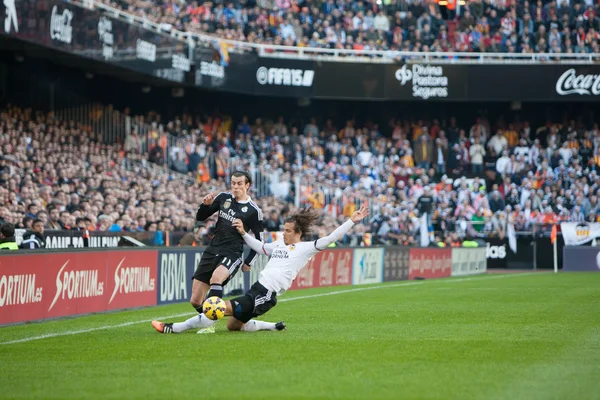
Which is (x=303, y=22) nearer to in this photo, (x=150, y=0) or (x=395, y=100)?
(x=395, y=100)

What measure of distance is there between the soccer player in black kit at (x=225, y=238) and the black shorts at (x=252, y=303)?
55 cm

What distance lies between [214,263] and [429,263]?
22.0 meters

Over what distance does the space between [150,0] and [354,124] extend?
47.7 ft

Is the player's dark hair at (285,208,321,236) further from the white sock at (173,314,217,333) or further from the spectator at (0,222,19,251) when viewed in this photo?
the spectator at (0,222,19,251)

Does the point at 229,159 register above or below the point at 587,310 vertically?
above

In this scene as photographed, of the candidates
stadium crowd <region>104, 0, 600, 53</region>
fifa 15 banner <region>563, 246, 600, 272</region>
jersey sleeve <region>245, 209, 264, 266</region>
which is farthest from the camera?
stadium crowd <region>104, 0, 600, 53</region>

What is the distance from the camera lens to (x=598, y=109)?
4822cm

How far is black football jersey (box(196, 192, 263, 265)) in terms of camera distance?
12844mm

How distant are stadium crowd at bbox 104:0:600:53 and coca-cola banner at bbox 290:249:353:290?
16439 millimetres

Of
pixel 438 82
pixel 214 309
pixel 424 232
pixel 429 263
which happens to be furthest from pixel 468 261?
pixel 214 309

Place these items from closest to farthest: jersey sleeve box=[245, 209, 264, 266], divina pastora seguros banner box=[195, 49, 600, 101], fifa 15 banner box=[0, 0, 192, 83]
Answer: jersey sleeve box=[245, 209, 264, 266] → fifa 15 banner box=[0, 0, 192, 83] → divina pastora seguros banner box=[195, 49, 600, 101]

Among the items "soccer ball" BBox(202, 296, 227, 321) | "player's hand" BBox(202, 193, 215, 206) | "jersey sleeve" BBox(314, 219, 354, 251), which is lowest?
"soccer ball" BBox(202, 296, 227, 321)

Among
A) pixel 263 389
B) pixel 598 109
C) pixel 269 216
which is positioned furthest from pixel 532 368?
pixel 598 109

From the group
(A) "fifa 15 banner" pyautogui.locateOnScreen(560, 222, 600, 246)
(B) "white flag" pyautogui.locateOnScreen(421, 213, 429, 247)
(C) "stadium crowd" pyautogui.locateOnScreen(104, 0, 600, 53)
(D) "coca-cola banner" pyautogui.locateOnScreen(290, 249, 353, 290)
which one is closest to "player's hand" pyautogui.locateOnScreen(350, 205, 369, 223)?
(D) "coca-cola banner" pyautogui.locateOnScreen(290, 249, 353, 290)
